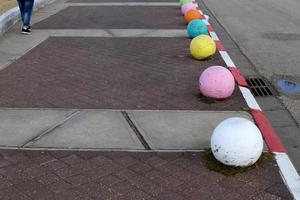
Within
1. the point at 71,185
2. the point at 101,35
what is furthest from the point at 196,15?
the point at 71,185

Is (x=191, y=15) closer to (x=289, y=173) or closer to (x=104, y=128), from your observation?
(x=104, y=128)

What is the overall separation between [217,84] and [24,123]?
2.49m

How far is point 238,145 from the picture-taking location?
4.61 m

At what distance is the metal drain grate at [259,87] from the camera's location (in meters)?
7.47

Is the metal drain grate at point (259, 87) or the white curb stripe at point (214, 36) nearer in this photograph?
the metal drain grate at point (259, 87)

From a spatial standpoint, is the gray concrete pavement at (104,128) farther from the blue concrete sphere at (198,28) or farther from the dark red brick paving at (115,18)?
the dark red brick paving at (115,18)

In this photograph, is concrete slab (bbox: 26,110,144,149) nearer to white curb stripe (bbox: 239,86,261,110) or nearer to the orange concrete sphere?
white curb stripe (bbox: 239,86,261,110)

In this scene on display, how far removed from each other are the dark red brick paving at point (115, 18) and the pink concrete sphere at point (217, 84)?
607 centimetres

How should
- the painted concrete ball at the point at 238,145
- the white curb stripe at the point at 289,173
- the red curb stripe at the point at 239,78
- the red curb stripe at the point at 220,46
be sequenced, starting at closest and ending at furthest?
the white curb stripe at the point at 289,173
the painted concrete ball at the point at 238,145
the red curb stripe at the point at 239,78
the red curb stripe at the point at 220,46

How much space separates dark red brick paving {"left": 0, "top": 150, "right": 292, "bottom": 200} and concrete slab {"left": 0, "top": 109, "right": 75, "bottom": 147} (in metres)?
0.35

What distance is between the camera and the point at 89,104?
6586mm

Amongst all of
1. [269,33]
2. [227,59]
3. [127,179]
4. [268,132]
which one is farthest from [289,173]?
[269,33]

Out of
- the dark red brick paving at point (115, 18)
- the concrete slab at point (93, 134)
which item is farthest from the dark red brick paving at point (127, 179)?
the dark red brick paving at point (115, 18)

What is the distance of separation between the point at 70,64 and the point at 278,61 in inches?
150
